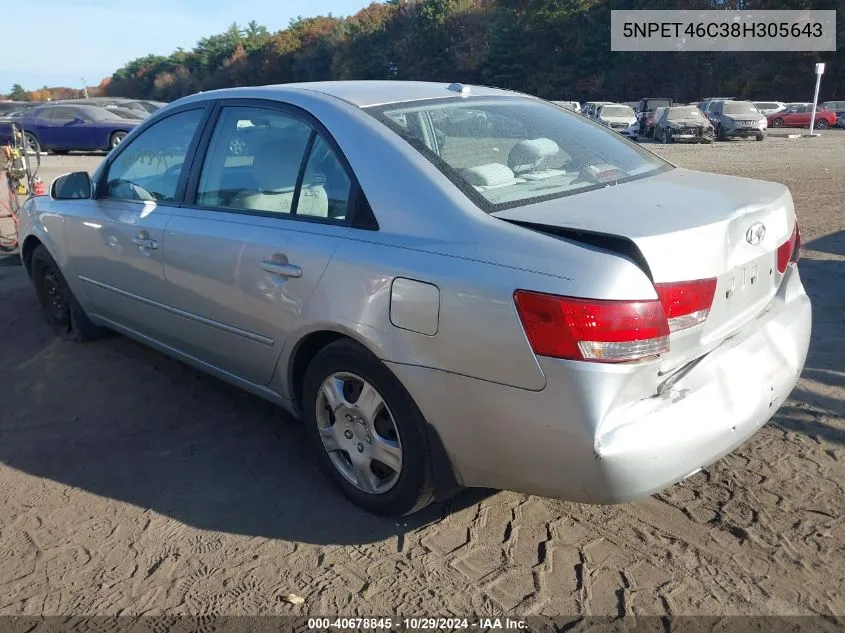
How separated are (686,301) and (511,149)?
3.69 feet

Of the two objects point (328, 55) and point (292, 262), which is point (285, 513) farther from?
point (328, 55)

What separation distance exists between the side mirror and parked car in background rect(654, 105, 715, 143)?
2365 cm

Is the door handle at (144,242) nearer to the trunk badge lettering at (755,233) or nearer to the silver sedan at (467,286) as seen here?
the silver sedan at (467,286)

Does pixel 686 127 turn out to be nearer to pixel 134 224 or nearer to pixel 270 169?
pixel 134 224

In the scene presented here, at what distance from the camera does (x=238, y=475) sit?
11.1ft

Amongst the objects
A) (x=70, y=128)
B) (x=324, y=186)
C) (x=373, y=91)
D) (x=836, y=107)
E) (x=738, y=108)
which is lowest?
(x=836, y=107)

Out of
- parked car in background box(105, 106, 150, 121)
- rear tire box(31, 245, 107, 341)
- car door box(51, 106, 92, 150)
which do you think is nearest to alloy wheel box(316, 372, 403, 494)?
rear tire box(31, 245, 107, 341)

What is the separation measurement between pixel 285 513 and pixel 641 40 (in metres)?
49.7

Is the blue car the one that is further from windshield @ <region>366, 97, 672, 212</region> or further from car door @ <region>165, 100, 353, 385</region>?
windshield @ <region>366, 97, 672, 212</region>

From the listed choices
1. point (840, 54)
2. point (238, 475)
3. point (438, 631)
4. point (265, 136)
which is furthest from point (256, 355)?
point (840, 54)

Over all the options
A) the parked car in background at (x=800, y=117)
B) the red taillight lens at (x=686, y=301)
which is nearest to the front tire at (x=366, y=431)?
the red taillight lens at (x=686, y=301)

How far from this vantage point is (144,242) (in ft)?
12.7

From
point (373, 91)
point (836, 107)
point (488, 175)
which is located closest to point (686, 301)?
point (488, 175)

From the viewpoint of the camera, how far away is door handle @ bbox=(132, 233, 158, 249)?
150 inches
